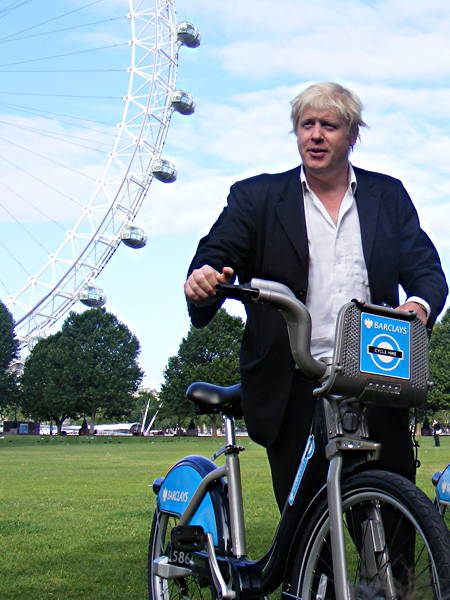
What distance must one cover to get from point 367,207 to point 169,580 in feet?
6.49

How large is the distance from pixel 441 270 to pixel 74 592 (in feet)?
12.1

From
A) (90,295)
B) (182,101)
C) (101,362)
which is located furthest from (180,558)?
(101,362)

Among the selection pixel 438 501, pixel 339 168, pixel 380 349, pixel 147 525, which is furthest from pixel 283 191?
pixel 147 525

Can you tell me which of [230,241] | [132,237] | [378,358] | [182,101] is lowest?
[378,358]

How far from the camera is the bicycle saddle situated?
384 centimetres

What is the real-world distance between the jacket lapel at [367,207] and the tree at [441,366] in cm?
7676

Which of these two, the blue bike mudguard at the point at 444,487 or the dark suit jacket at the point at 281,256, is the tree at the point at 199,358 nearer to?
the blue bike mudguard at the point at 444,487

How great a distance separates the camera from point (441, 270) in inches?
134

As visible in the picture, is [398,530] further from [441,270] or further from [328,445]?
[441,270]

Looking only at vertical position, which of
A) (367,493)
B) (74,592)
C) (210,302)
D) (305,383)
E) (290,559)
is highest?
(210,302)

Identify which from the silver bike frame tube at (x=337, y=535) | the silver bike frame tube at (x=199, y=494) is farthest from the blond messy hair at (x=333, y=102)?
the silver bike frame tube at (x=199, y=494)

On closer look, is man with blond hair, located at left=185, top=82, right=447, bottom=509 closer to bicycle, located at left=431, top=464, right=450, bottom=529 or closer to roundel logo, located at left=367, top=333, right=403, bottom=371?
roundel logo, located at left=367, top=333, right=403, bottom=371

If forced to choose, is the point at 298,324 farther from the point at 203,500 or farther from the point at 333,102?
the point at 203,500

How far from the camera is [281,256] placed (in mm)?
3402
